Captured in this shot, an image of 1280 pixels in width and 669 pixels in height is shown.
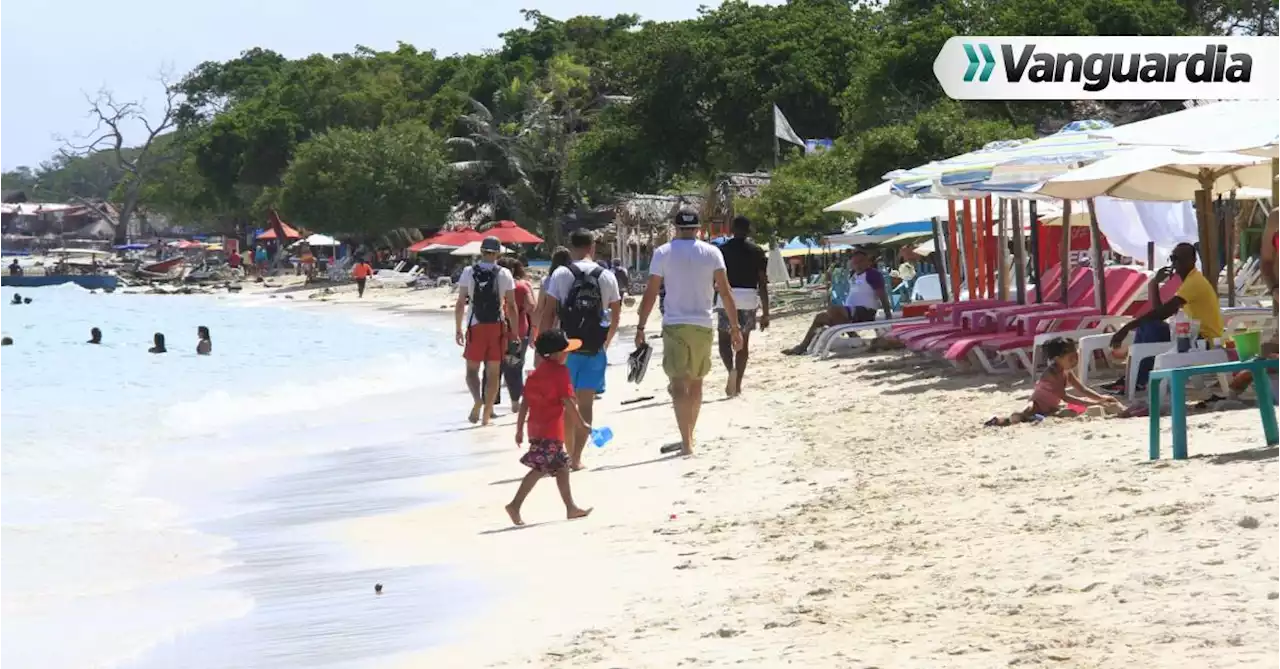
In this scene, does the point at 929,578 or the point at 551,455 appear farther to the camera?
the point at 551,455

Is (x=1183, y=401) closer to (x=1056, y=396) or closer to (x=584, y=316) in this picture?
(x=1056, y=396)

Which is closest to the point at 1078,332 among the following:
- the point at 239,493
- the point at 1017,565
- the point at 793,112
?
the point at 239,493

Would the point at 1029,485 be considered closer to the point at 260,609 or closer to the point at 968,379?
the point at 260,609

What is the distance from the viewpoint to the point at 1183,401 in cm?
798

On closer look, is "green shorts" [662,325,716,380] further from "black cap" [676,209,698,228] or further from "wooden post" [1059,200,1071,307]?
"wooden post" [1059,200,1071,307]

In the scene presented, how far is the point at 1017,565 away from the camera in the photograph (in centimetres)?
611

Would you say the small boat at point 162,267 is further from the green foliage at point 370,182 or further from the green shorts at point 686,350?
the green shorts at point 686,350

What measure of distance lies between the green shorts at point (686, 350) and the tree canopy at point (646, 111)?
18.1 metres

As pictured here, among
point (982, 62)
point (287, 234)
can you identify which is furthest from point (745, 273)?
point (287, 234)

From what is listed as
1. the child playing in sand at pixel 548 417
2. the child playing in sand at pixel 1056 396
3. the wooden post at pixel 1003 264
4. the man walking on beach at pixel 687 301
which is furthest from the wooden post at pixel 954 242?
the child playing in sand at pixel 548 417

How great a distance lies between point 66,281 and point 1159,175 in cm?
6919

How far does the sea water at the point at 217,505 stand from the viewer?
6.81 m

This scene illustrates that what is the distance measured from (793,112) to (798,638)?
144 feet

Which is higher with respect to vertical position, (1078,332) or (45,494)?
(1078,332)
